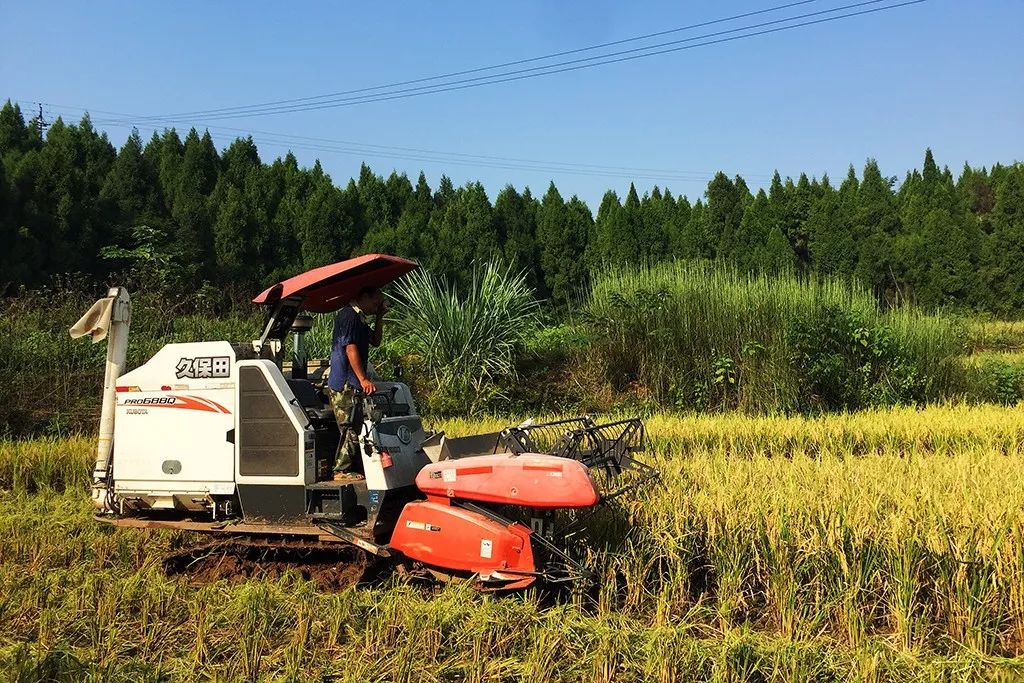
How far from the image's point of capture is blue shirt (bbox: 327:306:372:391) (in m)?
6.05

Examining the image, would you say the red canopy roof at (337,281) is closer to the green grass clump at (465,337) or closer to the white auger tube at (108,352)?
the white auger tube at (108,352)

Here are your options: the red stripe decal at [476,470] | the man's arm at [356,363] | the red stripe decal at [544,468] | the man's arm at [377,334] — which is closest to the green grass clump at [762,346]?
the man's arm at [377,334]

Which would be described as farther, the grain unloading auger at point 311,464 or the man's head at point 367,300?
the man's head at point 367,300

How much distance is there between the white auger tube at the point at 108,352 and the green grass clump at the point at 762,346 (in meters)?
8.53

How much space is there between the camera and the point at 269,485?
575 cm

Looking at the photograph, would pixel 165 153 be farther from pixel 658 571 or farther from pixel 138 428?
pixel 658 571

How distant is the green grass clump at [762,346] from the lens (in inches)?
503

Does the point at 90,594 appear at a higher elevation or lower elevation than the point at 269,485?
lower

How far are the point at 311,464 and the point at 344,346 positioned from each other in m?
0.92

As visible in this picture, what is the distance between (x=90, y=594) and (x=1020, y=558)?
5.61 m

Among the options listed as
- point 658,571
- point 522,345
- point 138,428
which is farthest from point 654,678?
point 522,345

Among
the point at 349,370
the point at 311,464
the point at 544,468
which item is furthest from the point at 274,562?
the point at 544,468

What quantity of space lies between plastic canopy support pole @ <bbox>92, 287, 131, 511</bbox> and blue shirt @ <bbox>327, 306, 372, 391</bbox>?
1777 millimetres

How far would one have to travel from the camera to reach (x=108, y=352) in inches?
249
